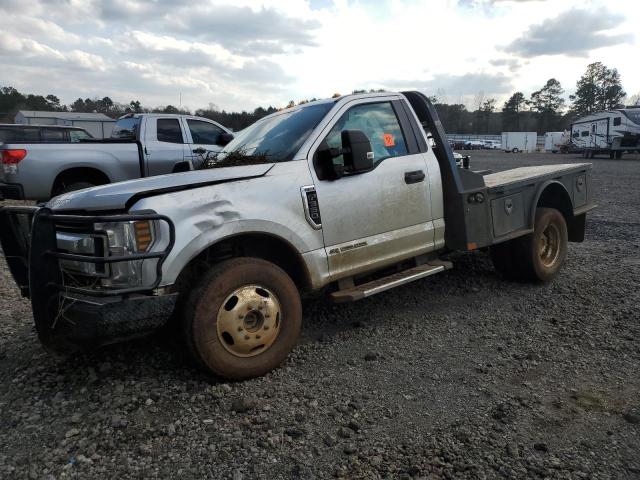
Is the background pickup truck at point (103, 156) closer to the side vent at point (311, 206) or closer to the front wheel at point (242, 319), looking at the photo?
the side vent at point (311, 206)

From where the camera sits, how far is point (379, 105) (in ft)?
14.7

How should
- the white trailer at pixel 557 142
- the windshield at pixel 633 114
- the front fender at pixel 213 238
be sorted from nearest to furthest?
the front fender at pixel 213 238
the windshield at pixel 633 114
the white trailer at pixel 557 142

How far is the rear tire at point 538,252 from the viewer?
5320 millimetres

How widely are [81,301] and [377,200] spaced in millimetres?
2291

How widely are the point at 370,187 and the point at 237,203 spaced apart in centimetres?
120

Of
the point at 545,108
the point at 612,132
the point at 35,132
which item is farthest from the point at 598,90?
the point at 35,132

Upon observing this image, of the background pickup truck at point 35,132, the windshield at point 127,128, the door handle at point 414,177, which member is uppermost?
the background pickup truck at point 35,132

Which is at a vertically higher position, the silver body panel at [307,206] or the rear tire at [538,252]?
the silver body panel at [307,206]

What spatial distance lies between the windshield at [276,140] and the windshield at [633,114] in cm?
3317

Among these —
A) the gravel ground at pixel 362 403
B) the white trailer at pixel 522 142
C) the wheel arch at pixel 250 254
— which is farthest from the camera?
the white trailer at pixel 522 142

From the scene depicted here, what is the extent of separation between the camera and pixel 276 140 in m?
4.21

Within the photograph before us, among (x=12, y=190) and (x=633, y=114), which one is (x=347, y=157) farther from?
(x=633, y=114)

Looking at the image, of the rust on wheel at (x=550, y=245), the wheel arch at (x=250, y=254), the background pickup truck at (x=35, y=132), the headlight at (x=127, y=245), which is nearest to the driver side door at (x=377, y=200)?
the wheel arch at (x=250, y=254)

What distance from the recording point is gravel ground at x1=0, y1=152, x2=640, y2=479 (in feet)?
8.54
